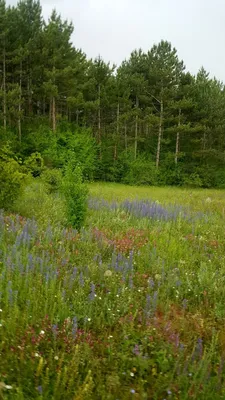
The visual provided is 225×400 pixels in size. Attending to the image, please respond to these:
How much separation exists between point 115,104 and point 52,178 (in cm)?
2183

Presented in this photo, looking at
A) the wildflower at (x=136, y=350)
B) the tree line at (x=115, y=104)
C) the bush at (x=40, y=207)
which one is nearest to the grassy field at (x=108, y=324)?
the wildflower at (x=136, y=350)

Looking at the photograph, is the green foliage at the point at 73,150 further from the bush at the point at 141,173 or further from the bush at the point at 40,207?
the bush at the point at 40,207

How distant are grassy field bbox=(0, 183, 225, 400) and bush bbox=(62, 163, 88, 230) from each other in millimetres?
1238

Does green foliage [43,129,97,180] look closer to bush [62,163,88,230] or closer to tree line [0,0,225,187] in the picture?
tree line [0,0,225,187]

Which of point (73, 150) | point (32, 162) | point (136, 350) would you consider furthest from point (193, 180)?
point (136, 350)

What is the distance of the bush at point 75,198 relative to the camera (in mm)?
7098

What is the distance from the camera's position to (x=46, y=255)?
489cm

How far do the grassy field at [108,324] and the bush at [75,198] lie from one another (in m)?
1.24

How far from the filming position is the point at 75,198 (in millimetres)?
7324

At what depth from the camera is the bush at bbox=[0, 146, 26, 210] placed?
773 centimetres

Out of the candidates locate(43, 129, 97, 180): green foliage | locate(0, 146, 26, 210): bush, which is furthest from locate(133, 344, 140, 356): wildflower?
locate(43, 129, 97, 180): green foliage

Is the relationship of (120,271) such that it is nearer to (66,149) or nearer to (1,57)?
(66,149)

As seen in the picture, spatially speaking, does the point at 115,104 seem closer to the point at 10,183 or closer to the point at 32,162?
the point at 32,162

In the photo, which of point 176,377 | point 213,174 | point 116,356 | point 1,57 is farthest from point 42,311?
point 213,174
